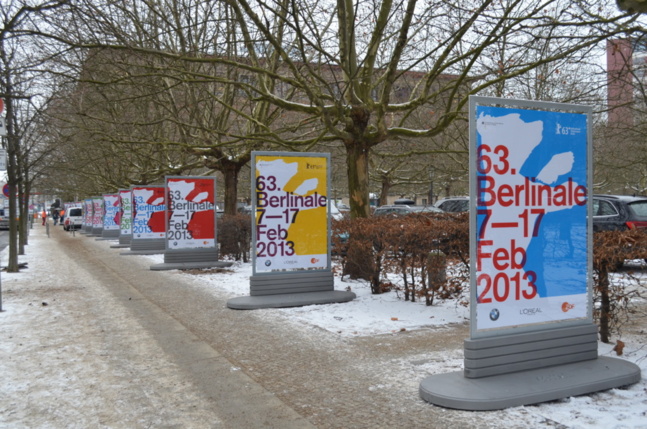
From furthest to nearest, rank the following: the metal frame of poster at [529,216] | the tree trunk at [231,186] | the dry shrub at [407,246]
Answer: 1. the tree trunk at [231,186]
2. the dry shrub at [407,246]
3. the metal frame of poster at [529,216]

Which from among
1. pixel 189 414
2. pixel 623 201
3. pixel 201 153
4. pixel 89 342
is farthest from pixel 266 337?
pixel 201 153

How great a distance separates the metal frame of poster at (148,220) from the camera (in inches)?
861

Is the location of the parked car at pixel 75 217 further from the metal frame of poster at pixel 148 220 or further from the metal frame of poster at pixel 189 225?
the metal frame of poster at pixel 189 225

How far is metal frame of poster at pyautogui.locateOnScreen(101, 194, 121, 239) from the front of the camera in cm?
3316

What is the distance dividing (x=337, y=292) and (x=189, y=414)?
5771 mm

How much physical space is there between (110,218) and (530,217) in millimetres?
32706

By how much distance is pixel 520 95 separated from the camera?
2236cm

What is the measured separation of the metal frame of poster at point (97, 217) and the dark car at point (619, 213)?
31.4m

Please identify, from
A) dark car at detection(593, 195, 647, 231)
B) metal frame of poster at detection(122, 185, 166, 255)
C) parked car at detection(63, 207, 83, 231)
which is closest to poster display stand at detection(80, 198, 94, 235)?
parked car at detection(63, 207, 83, 231)

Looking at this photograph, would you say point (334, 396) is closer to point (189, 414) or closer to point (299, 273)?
point (189, 414)

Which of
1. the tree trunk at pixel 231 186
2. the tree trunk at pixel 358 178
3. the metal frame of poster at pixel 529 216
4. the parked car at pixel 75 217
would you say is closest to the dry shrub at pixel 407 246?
the tree trunk at pixel 358 178

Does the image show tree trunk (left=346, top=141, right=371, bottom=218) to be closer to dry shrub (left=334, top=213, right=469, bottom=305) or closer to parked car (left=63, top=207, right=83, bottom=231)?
dry shrub (left=334, top=213, right=469, bottom=305)

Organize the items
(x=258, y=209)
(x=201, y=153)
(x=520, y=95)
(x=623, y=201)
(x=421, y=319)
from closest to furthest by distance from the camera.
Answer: (x=421, y=319) < (x=258, y=209) < (x=623, y=201) < (x=201, y=153) < (x=520, y=95)

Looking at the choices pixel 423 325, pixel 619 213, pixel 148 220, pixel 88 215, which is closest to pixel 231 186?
pixel 148 220
